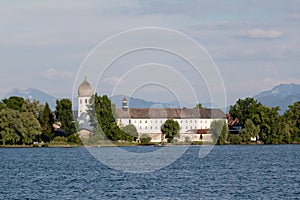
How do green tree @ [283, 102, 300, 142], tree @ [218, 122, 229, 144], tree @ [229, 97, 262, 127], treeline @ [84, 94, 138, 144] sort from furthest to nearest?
1. tree @ [229, 97, 262, 127]
2. green tree @ [283, 102, 300, 142]
3. tree @ [218, 122, 229, 144]
4. treeline @ [84, 94, 138, 144]

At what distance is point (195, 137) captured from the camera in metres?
146

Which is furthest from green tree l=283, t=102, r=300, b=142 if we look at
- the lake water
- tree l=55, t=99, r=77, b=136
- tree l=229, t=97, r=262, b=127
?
the lake water

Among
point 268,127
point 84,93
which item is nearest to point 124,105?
point 84,93

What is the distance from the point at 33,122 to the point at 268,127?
152ft

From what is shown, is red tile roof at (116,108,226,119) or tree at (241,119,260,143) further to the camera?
red tile roof at (116,108,226,119)

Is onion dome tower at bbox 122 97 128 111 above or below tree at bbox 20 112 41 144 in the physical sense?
above

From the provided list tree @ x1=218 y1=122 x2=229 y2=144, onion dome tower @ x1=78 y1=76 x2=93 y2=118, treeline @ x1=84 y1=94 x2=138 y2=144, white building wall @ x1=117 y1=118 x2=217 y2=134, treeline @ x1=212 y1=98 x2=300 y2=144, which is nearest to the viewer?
treeline @ x1=84 y1=94 x2=138 y2=144

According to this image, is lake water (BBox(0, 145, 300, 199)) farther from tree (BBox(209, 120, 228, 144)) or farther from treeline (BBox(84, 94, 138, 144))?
tree (BBox(209, 120, 228, 144))

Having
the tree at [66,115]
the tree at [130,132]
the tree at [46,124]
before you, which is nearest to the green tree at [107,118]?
the tree at [66,115]

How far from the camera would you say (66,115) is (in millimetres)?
133000

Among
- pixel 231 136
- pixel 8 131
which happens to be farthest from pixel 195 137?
pixel 8 131

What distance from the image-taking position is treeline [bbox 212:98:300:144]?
134 m

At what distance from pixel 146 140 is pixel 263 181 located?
89.9 meters

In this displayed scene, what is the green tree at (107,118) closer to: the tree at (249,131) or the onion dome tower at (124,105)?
the tree at (249,131)
